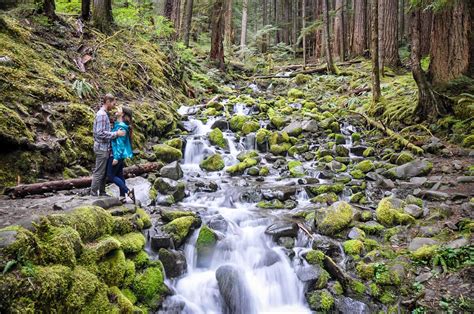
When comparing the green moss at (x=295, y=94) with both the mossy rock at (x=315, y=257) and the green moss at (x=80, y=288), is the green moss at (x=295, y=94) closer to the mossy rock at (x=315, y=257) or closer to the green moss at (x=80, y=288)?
the mossy rock at (x=315, y=257)

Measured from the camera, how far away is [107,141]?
611 centimetres

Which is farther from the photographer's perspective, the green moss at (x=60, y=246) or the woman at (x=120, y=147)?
the woman at (x=120, y=147)

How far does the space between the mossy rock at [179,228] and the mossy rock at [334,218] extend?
101 inches

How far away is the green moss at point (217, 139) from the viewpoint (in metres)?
12.1

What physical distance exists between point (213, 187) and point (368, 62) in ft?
49.4

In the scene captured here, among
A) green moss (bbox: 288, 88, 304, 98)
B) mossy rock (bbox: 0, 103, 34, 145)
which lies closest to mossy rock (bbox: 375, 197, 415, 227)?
mossy rock (bbox: 0, 103, 34, 145)

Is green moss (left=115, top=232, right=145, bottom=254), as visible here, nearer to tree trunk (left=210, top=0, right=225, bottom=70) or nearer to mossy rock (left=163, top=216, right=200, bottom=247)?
mossy rock (left=163, top=216, right=200, bottom=247)

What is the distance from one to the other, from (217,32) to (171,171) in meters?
12.8

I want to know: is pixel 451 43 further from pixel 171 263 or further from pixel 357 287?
pixel 171 263

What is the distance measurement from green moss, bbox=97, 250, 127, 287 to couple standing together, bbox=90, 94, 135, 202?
180cm

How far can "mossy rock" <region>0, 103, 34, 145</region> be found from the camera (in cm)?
622

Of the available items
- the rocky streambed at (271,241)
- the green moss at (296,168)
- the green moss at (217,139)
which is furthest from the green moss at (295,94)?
the green moss at (296,168)

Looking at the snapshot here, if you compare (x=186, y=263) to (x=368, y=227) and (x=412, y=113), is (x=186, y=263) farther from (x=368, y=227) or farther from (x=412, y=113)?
(x=412, y=113)

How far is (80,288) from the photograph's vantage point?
3.95 meters
